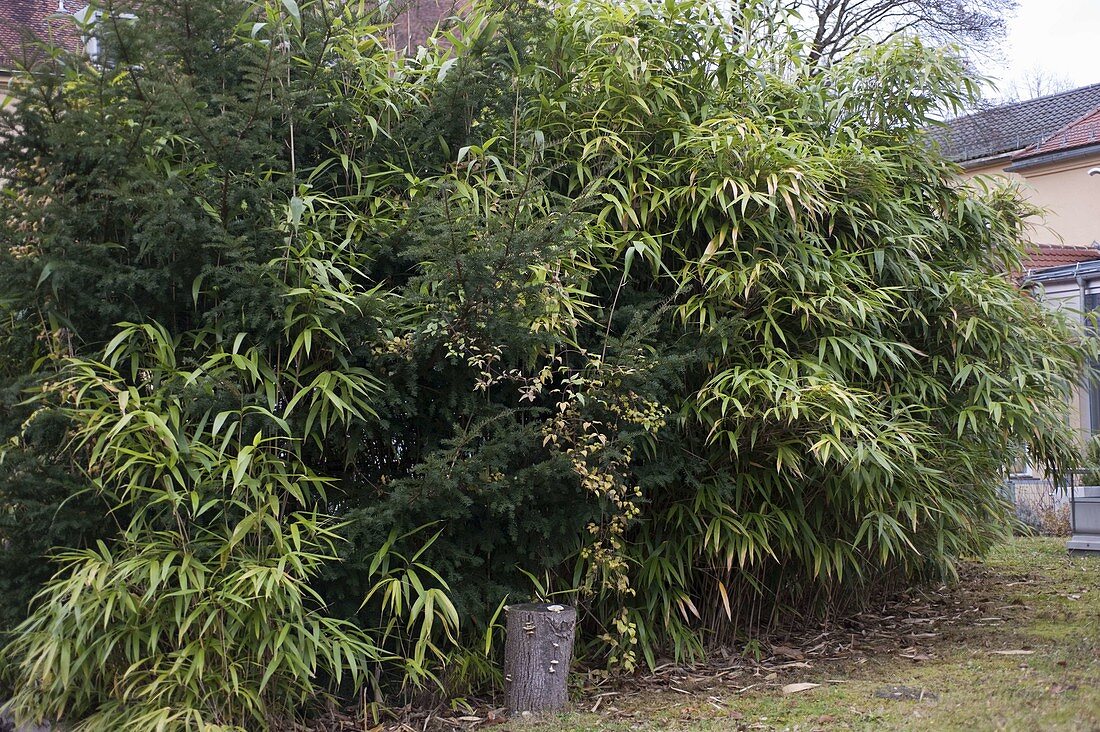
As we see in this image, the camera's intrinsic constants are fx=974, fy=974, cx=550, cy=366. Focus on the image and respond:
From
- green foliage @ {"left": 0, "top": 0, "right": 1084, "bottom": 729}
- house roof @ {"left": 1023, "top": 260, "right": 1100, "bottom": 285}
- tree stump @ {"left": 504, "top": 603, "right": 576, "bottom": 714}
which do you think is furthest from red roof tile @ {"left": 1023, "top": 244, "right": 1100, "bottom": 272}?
tree stump @ {"left": 504, "top": 603, "right": 576, "bottom": 714}

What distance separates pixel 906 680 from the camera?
11.7 feet

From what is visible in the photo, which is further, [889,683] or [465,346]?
[889,683]

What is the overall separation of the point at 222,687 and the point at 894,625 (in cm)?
304

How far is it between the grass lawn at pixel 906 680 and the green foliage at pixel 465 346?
22 centimetres

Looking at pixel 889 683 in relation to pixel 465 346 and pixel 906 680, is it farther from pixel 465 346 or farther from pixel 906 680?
pixel 465 346

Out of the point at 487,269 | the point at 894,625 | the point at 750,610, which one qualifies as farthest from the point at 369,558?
the point at 894,625

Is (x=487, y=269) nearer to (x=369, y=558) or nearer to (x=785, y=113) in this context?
(x=369, y=558)

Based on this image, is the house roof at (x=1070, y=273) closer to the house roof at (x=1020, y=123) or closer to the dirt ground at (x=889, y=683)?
the dirt ground at (x=889, y=683)

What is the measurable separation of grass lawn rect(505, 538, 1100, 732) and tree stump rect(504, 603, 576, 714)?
0.11 metres

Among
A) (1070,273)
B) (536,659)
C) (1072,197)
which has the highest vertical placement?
(1072,197)

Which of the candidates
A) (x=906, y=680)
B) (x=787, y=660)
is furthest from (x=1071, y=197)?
(x=906, y=680)

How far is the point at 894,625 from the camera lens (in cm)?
449

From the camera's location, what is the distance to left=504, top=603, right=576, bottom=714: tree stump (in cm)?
329

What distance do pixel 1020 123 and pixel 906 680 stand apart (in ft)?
51.1
